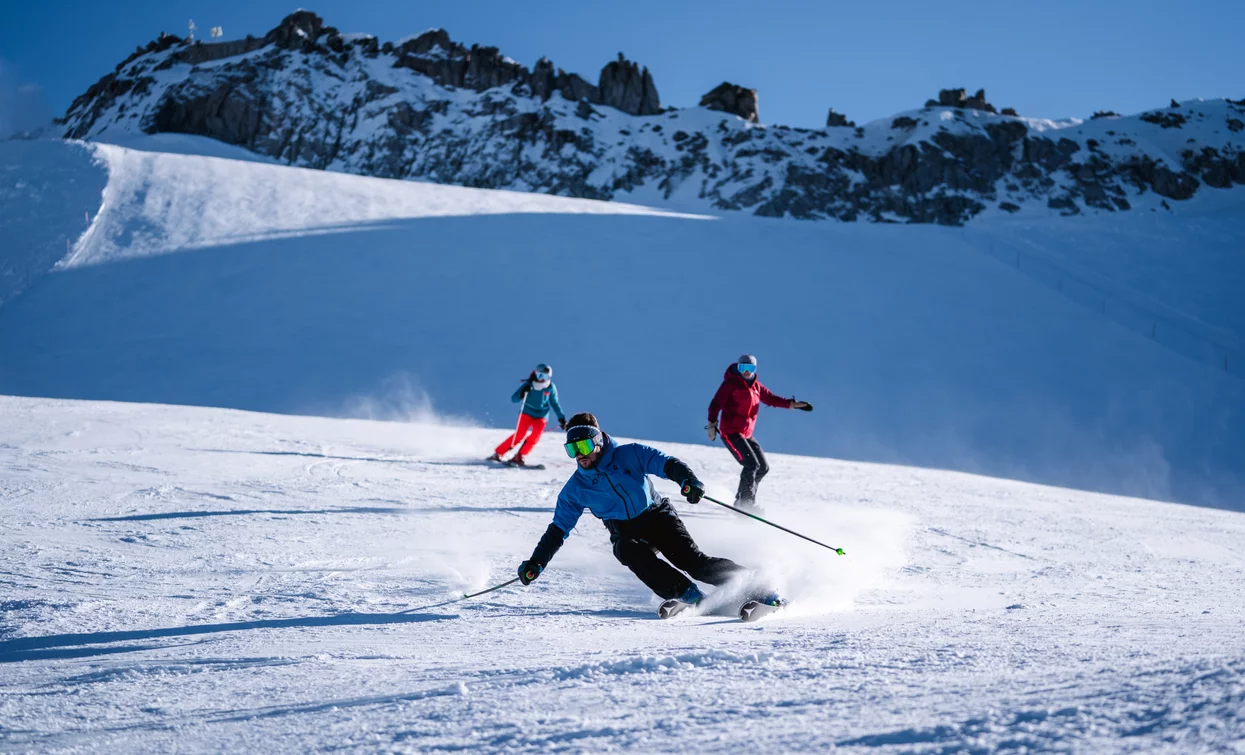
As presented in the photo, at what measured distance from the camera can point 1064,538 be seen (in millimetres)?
8297

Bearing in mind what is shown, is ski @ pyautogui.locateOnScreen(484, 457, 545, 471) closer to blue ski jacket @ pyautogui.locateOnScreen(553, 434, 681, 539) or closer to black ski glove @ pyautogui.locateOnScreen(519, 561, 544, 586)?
blue ski jacket @ pyautogui.locateOnScreen(553, 434, 681, 539)

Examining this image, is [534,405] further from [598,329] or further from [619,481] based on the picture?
[598,329]

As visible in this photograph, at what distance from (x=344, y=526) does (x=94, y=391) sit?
419 inches

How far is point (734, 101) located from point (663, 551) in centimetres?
13365

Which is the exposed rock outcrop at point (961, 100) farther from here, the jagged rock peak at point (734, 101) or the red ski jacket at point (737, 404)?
the red ski jacket at point (737, 404)

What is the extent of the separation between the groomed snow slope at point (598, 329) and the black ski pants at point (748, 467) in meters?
6.31

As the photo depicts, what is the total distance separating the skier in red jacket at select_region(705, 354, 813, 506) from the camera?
27.6 feet

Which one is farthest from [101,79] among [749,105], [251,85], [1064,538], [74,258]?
[1064,538]

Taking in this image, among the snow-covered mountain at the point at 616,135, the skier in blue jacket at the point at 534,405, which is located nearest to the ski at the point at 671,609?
the skier in blue jacket at the point at 534,405

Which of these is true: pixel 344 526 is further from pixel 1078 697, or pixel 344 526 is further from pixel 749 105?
pixel 749 105

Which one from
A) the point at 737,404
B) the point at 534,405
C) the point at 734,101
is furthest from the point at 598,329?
the point at 734,101

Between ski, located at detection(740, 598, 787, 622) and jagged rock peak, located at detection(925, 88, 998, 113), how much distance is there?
13534 centimetres

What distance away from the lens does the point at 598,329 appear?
19.1 metres

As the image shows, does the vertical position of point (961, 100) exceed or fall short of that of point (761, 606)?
it exceeds it
